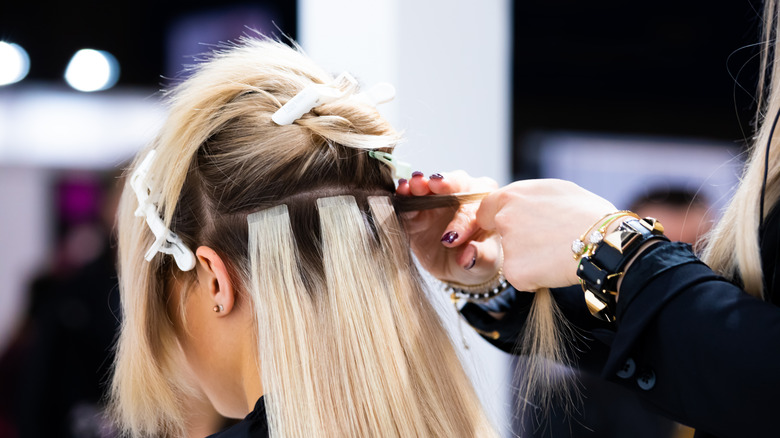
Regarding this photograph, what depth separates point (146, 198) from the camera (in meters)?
0.88

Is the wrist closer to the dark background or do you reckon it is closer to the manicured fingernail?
the manicured fingernail

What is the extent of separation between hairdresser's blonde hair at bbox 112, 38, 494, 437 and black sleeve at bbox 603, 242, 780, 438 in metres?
0.26

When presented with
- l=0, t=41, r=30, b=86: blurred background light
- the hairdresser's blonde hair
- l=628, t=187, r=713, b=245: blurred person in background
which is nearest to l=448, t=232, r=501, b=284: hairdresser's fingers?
the hairdresser's blonde hair

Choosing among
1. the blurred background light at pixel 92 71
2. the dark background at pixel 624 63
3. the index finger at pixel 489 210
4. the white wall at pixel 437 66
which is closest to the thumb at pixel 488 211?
the index finger at pixel 489 210

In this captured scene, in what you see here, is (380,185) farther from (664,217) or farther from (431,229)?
(664,217)

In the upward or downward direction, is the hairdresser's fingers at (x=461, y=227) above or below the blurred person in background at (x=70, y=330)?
above

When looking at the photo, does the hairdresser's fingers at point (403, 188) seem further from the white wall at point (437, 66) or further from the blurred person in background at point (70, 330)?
the blurred person in background at point (70, 330)

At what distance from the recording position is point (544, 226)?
2.49ft

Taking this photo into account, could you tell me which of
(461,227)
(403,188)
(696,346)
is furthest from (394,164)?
(696,346)

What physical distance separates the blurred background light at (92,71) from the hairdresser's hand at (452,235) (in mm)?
1533

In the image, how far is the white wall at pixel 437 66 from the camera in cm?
170

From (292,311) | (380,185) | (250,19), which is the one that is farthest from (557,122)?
(292,311)

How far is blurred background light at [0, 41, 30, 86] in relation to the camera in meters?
2.03

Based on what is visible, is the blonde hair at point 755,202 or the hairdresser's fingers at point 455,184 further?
the hairdresser's fingers at point 455,184
